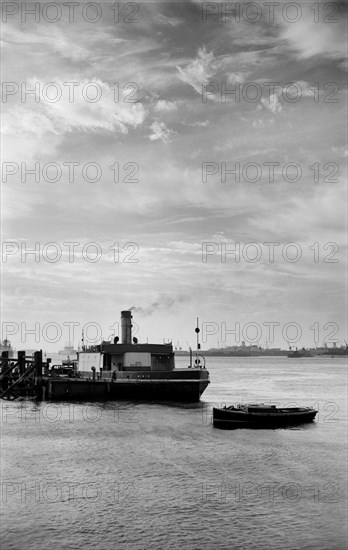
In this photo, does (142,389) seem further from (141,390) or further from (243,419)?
(243,419)

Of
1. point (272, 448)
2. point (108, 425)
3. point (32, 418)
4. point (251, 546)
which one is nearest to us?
point (251, 546)

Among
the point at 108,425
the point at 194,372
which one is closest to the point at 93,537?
the point at 108,425

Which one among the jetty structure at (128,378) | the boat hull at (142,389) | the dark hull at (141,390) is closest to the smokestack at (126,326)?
the jetty structure at (128,378)

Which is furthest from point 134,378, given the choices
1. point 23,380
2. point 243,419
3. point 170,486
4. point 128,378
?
point 170,486

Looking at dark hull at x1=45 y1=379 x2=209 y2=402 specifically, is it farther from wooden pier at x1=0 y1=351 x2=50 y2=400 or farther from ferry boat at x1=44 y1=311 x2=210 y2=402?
wooden pier at x1=0 y1=351 x2=50 y2=400

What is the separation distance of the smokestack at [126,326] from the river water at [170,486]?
2060cm

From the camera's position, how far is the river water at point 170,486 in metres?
20.5

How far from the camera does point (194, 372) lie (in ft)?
186

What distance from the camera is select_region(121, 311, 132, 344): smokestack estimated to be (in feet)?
219

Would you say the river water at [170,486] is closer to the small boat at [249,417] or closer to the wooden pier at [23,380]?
the small boat at [249,417]

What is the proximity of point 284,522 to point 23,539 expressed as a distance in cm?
999

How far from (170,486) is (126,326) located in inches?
1616

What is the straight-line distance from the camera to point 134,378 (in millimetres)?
57656

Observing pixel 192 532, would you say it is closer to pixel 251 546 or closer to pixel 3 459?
pixel 251 546
